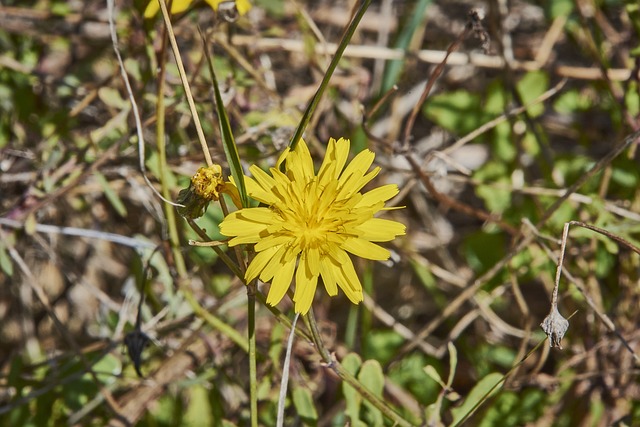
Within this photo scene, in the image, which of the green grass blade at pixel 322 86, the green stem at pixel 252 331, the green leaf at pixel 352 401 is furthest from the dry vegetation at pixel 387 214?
the green grass blade at pixel 322 86

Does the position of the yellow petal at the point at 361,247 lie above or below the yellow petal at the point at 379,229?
below

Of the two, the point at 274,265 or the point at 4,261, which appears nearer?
the point at 274,265

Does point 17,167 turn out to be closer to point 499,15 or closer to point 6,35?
point 6,35

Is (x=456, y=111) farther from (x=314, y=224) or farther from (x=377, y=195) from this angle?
(x=314, y=224)

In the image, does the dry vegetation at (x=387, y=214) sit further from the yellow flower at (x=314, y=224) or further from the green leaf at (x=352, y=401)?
the yellow flower at (x=314, y=224)

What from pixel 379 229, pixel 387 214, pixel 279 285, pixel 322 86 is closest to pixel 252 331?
pixel 279 285

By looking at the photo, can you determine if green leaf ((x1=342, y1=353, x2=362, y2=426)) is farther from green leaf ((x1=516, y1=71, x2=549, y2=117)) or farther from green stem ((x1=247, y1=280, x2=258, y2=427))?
green leaf ((x1=516, y1=71, x2=549, y2=117))
